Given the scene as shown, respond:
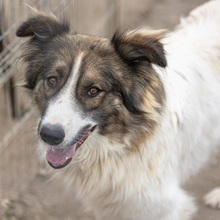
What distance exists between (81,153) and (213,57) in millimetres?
1010

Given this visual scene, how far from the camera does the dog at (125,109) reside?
8.52ft

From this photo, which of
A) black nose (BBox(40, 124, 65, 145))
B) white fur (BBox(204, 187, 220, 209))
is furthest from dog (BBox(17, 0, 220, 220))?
white fur (BBox(204, 187, 220, 209))

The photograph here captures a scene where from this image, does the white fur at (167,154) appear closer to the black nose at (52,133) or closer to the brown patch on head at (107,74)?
the brown patch on head at (107,74)

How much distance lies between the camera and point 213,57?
10.5 ft

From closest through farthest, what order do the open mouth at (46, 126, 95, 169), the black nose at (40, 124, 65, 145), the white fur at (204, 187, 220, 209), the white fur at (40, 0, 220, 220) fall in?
1. the black nose at (40, 124, 65, 145)
2. the open mouth at (46, 126, 95, 169)
3. the white fur at (40, 0, 220, 220)
4. the white fur at (204, 187, 220, 209)

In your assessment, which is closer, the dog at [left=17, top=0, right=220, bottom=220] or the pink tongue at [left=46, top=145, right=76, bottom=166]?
the dog at [left=17, top=0, right=220, bottom=220]

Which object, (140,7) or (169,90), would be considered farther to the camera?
(140,7)

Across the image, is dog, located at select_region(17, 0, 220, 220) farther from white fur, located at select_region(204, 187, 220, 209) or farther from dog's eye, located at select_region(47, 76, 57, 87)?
white fur, located at select_region(204, 187, 220, 209)

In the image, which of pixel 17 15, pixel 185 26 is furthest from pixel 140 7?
pixel 185 26

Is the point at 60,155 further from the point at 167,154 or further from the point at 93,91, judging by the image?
the point at 167,154

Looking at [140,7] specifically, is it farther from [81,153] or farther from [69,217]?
[81,153]

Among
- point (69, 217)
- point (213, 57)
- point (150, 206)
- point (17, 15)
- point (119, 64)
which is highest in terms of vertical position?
point (213, 57)

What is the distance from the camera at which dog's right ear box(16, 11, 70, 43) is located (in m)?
2.77

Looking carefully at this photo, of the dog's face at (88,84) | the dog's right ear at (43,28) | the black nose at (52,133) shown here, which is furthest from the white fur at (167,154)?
the dog's right ear at (43,28)
